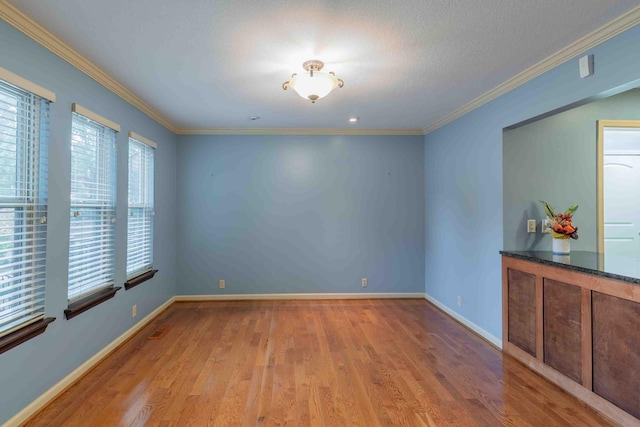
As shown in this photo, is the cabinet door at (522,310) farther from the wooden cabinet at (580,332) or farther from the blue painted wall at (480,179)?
the blue painted wall at (480,179)

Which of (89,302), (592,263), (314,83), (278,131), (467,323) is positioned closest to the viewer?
(592,263)

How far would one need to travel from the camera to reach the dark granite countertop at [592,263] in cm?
194

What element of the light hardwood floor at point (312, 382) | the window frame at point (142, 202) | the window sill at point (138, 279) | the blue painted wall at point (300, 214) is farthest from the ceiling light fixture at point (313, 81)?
the window sill at point (138, 279)

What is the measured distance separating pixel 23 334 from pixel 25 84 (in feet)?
5.02

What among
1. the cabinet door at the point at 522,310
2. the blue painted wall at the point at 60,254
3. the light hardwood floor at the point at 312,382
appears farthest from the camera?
the cabinet door at the point at 522,310

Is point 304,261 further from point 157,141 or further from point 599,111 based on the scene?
point 599,111

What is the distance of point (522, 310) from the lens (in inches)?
107

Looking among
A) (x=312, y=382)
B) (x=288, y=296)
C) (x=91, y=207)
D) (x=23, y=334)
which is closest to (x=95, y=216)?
(x=91, y=207)

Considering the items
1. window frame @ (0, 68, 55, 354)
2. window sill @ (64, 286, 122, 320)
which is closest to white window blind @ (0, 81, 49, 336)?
window frame @ (0, 68, 55, 354)

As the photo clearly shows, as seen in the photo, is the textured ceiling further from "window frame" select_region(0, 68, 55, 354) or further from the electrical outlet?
the electrical outlet

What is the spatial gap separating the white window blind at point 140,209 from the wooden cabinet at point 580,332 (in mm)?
3842

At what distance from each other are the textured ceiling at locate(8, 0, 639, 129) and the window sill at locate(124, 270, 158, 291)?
1932mm

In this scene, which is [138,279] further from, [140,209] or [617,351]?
[617,351]

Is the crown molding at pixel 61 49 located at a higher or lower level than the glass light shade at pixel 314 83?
higher
